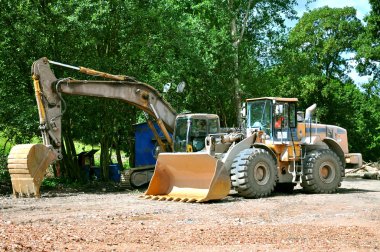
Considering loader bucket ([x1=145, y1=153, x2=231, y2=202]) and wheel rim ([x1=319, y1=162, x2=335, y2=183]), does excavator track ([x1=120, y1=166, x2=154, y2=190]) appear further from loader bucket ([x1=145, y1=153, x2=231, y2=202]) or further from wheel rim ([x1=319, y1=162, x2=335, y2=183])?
wheel rim ([x1=319, y1=162, x2=335, y2=183])

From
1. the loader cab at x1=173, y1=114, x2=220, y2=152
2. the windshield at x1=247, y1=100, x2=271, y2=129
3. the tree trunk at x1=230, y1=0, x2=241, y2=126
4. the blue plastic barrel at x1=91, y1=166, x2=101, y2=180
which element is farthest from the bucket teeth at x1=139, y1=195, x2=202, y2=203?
the tree trunk at x1=230, y1=0, x2=241, y2=126

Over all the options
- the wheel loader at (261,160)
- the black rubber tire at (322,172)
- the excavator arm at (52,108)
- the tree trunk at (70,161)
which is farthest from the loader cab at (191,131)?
the tree trunk at (70,161)

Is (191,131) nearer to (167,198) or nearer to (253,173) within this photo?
(253,173)

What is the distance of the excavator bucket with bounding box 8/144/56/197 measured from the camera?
15.8 meters

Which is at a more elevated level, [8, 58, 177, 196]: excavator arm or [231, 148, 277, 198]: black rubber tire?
[8, 58, 177, 196]: excavator arm

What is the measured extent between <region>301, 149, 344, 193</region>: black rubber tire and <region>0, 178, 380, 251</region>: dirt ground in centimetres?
77

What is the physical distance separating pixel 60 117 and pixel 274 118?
595 centimetres

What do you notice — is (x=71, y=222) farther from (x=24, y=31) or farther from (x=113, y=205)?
(x=24, y=31)

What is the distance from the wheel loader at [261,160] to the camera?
602 inches

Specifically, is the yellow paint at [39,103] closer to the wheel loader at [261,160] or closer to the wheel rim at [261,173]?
the wheel loader at [261,160]

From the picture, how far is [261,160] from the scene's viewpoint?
1580 cm

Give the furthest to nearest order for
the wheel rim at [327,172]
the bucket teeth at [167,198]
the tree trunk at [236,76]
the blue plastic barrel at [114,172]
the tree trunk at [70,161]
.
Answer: the tree trunk at [236,76]
the blue plastic barrel at [114,172]
the tree trunk at [70,161]
the wheel rim at [327,172]
the bucket teeth at [167,198]

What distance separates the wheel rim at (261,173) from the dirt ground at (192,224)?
1.84 ft

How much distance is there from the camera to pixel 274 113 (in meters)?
16.8
